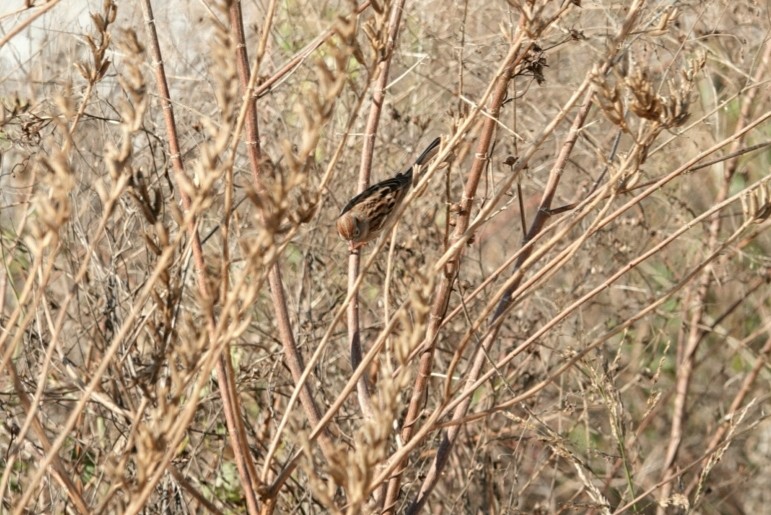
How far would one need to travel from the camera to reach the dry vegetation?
67.2 inches

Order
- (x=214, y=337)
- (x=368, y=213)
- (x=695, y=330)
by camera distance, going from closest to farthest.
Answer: (x=214, y=337) < (x=368, y=213) < (x=695, y=330)

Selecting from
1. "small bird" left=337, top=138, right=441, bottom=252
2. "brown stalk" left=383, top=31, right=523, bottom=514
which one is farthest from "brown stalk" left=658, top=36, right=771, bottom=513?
"brown stalk" left=383, top=31, right=523, bottom=514

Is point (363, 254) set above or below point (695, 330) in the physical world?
above

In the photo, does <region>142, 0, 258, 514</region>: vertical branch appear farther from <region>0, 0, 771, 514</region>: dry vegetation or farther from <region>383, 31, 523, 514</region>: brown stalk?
<region>383, 31, 523, 514</region>: brown stalk

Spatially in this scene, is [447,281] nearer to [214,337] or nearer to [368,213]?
[368,213]

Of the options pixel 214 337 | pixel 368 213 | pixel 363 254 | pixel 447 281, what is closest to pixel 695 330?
pixel 363 254

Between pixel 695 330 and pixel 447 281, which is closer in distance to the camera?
pixel 447 281

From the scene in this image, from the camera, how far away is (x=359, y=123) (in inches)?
190

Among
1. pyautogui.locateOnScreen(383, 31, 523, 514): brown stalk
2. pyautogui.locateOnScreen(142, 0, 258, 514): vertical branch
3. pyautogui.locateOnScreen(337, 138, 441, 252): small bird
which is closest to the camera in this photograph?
pyautogui.locateOnScreen(142, 0, 258, 514): vertical branch

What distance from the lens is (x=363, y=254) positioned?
189 inches

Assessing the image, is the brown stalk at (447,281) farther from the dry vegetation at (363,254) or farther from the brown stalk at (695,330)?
the brown stalk at (695,330)

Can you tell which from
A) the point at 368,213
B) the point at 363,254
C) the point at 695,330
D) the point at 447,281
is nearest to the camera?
the point at 447,281

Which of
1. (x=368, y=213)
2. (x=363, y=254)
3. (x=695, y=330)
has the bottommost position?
(x=695, y=330)

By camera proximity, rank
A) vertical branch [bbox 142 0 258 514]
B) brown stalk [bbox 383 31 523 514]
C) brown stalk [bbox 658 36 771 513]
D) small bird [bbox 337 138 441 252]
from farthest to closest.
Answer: brown stalk [bbox 658 36 771 513], small bird [bbox 337 138 441 252], brown stalk [bbox 383 31 523 514], vertical branch [bbox 142 0 258 514]
